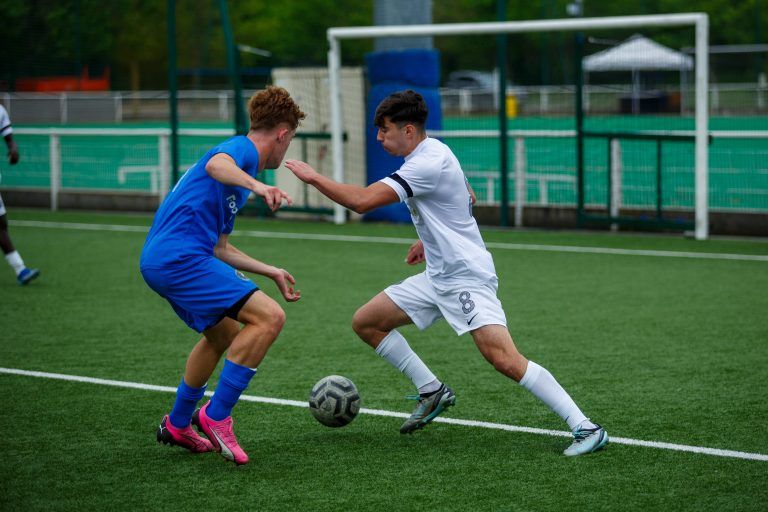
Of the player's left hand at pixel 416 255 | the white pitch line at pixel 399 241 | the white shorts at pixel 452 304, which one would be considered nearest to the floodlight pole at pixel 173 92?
the white pitch line at pixel 399 241

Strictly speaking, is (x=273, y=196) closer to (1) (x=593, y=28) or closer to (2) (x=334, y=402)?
(2) (x=334, y=402)

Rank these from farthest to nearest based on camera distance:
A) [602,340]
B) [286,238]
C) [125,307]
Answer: [286,238], [125,307], [602,340]

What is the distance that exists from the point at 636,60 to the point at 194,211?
10.3 metres

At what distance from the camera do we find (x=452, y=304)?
5.57 metres

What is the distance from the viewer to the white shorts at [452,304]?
17.9ft

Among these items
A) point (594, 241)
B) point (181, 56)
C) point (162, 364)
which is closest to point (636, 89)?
point (594, 241)

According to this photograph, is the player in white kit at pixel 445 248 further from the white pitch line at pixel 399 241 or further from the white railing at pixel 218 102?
the white railing at pixel 218 102

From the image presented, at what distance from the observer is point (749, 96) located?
112 feet

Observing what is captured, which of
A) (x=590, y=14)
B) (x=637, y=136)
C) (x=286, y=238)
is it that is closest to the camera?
(x=637, y=136)

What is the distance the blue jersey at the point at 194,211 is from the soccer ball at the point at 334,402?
40.1 inches

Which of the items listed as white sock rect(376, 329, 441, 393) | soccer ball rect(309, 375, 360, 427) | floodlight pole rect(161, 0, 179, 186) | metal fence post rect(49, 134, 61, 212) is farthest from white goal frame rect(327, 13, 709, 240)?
soccer ball rect(309, 375, 360, 427)

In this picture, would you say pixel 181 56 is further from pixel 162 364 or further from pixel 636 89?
pixel 162 364

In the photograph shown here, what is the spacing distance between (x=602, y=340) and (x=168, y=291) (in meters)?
3.92

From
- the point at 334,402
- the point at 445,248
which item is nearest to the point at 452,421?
the point at 334,402
